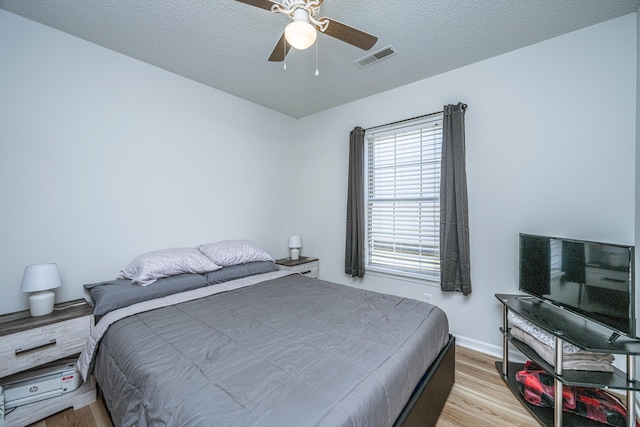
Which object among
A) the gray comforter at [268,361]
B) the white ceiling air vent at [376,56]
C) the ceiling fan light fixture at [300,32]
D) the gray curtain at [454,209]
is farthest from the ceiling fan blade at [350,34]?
the gray comforter at [268,361]

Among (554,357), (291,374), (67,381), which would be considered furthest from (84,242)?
(554,357)

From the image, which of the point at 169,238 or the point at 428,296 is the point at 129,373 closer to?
the point at 169,238

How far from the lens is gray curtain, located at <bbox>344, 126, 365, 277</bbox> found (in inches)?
129

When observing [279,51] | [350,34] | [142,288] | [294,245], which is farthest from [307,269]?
[350,34]

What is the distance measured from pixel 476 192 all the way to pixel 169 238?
3.21m

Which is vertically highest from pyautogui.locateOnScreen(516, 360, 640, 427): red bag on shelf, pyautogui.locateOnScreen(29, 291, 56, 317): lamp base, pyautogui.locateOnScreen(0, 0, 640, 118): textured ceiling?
pyautogui.locateOnScreen(0, 0, 640, 118): textured ceiling

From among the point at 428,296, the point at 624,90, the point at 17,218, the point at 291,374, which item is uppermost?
the point at 624,90

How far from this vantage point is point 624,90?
1.90m

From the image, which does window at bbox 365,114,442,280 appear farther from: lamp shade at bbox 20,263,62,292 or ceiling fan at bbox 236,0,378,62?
lamp shade at bbox 20,263,62,292

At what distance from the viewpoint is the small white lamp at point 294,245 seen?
3748 mm

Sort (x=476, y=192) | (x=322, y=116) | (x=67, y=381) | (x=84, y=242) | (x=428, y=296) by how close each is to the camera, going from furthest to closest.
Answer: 1. (x=322, y=116)
2. (x=428, y=296)
3. (x=476, y=192)
4. (x=84, y=242)
5. (x=67, y=381)

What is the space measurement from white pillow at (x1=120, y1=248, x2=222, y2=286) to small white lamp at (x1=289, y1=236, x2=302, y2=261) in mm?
1332

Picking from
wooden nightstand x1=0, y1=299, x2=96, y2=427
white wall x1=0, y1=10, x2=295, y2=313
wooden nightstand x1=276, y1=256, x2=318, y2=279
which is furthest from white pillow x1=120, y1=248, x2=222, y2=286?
wooden nightstand x1=276, y1=256, x2=318, y2=279

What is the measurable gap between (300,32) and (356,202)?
2.16 m
